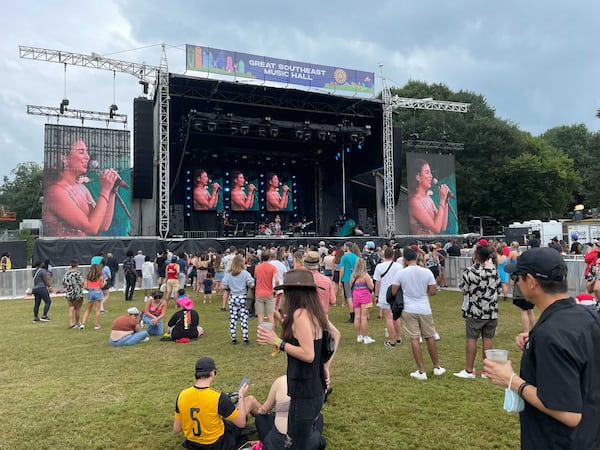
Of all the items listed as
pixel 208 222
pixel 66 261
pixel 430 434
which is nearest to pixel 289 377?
pixel 430 434

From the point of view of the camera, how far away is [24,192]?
58438 mm

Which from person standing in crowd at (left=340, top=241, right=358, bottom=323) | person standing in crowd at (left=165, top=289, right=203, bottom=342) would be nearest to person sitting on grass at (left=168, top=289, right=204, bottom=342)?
person standing in crowd at (left=165, top=289, right=203, bottom=342)

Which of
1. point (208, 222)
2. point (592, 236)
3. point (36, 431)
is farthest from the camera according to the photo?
point (208, 222)

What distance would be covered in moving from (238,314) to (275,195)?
19.0 meters

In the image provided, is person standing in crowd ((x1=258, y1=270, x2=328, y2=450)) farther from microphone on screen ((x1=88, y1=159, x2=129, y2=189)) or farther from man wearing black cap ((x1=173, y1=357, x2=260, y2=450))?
microphone on screen ((x1=88, y1=159, x2=129, y2=189))

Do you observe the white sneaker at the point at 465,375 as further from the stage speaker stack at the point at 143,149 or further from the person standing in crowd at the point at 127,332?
the stage speaker stack at the point at 143,149

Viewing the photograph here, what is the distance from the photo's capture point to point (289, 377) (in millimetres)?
2523

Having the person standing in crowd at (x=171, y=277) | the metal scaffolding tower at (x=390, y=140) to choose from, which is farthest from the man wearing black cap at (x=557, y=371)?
the metal scaffolding tower at (x=390, y=140)

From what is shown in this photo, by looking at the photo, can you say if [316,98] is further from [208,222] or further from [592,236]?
[592,236]

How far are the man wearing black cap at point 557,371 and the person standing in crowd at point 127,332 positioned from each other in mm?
7125

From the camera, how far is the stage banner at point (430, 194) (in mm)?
23672

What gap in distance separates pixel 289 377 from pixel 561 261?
1.57 metres

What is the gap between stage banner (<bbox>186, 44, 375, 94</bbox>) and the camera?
17.7m

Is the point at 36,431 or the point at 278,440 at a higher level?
the point at 278,440
